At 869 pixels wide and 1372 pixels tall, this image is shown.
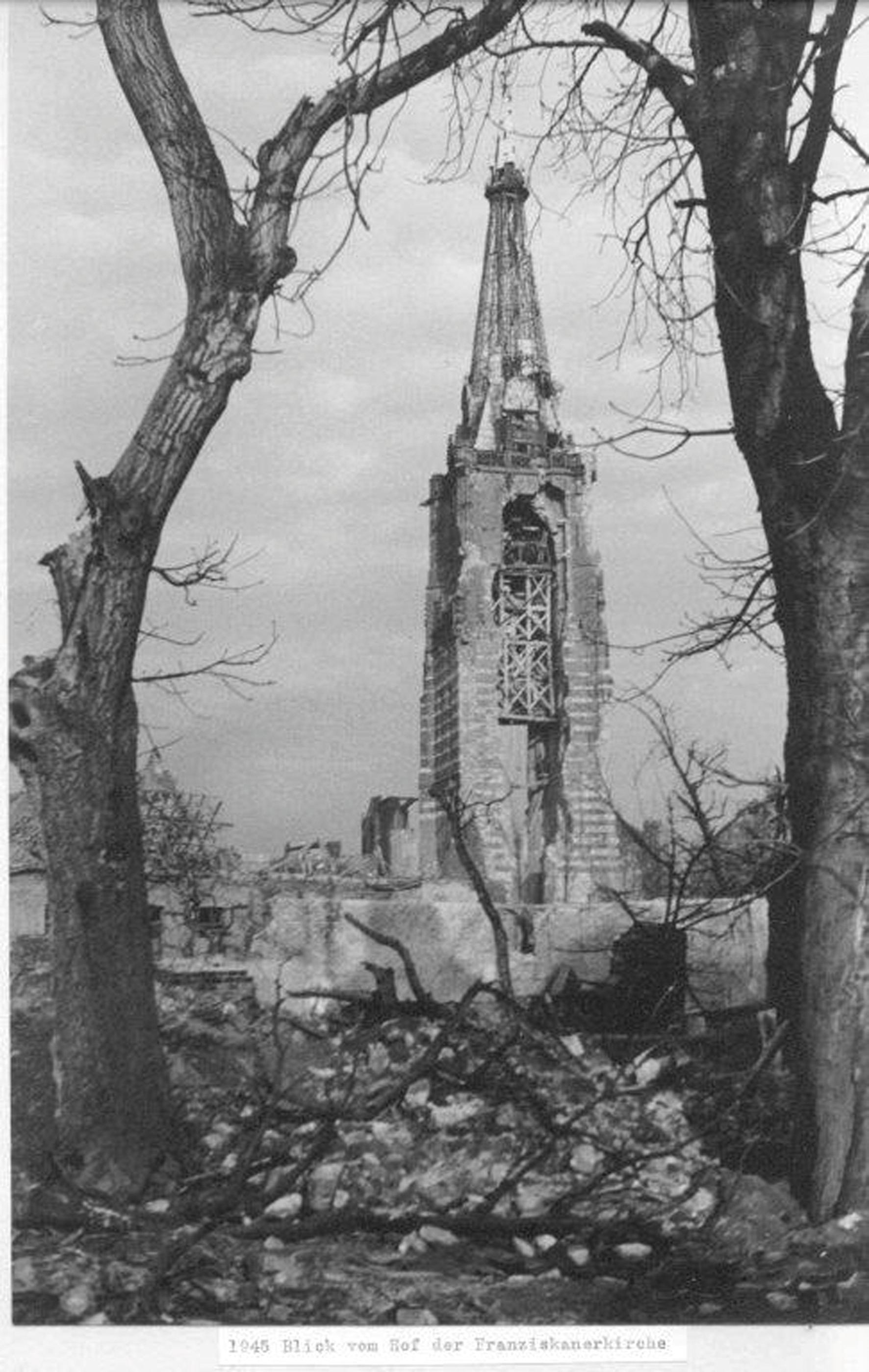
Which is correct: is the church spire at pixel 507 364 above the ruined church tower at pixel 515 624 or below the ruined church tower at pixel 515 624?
above

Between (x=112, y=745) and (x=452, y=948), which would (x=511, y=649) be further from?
(x=112, y=745)

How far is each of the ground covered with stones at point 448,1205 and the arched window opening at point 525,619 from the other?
19449mm

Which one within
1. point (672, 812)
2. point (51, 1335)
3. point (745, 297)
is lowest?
point (51, 1335)

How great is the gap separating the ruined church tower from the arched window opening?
3cm

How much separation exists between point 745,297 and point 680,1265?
2632mm

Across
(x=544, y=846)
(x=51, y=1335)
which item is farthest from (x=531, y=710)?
(x=51, y=1335)

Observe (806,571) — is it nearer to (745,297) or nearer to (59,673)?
(745,297)

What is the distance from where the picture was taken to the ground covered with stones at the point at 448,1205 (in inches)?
126

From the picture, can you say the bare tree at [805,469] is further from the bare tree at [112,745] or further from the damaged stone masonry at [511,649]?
the damaged stone masonry at [511,649]

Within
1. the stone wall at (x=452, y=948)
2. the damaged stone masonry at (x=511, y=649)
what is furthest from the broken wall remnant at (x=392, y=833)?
the stone wall at (x=452, y=948)

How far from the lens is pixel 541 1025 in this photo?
13.1 ft

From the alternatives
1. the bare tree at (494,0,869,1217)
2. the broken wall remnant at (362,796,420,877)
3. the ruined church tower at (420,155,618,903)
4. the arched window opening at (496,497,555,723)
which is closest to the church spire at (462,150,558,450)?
the ruined church tower at (420,155,618,903)

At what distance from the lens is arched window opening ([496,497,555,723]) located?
76.3ft

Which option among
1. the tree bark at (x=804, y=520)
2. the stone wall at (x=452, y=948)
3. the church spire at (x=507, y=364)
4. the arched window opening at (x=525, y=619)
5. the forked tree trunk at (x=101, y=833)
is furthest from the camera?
the arched window opening at (x=525, y=619)
